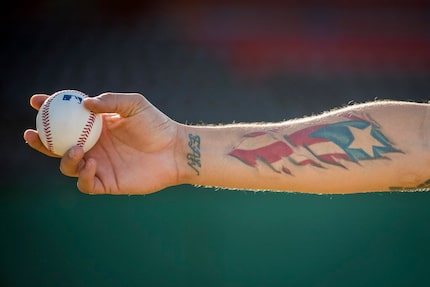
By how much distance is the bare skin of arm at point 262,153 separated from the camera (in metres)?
2.58

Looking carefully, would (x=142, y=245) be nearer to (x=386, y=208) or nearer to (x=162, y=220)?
(x=162, y=220)

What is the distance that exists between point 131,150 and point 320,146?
808mm

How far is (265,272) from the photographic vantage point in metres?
5.95

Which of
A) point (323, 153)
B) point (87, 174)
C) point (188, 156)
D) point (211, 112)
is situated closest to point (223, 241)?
point (211, 112)

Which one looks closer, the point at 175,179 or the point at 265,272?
the point at 175,179

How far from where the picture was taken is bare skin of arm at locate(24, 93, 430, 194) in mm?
2582

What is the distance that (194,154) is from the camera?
2732 mm

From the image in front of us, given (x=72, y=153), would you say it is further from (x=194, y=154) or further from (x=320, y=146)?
(x=320, y=146)

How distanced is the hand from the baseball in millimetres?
64

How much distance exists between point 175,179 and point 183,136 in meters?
0.19

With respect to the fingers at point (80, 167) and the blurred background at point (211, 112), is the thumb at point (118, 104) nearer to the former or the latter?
the fingers at point (80, 167)
